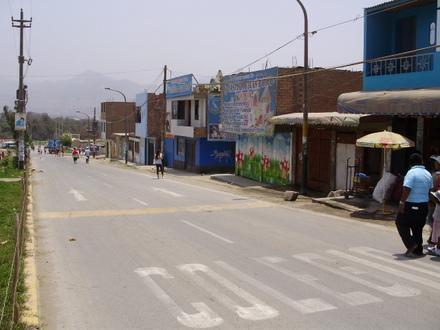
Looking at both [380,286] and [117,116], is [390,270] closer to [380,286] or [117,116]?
[380,286]

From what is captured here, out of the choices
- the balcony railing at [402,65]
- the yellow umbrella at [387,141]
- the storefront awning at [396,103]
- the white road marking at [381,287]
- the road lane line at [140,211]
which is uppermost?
the balcony railing at [402,65]

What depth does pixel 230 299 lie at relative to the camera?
722 cm

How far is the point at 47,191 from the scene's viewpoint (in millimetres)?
24438

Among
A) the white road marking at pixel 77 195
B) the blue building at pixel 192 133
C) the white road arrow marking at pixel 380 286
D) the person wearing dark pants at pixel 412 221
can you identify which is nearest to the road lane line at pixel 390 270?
the white road arrow marking at pixel 380 286

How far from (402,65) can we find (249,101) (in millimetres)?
13033

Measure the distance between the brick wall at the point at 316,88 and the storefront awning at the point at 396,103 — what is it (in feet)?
33.3

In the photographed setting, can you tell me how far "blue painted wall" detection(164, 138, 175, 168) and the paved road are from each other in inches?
1317

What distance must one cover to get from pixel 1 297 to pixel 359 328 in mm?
4326

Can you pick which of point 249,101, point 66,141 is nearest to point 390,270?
point 249,101

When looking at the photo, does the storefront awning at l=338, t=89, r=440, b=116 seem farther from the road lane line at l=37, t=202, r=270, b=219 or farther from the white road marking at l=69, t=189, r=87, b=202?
the white road marking at l=69, t=189, r=87, b=202

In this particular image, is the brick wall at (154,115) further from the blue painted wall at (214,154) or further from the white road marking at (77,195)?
the white road marking at (77,195)

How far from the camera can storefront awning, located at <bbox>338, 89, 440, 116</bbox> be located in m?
13.9

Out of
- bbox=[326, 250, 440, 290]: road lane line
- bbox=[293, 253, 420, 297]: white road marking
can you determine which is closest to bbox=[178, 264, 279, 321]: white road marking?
bbox=[293, 253, 420, 297]: white road marking

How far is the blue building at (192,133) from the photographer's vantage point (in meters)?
40.5
